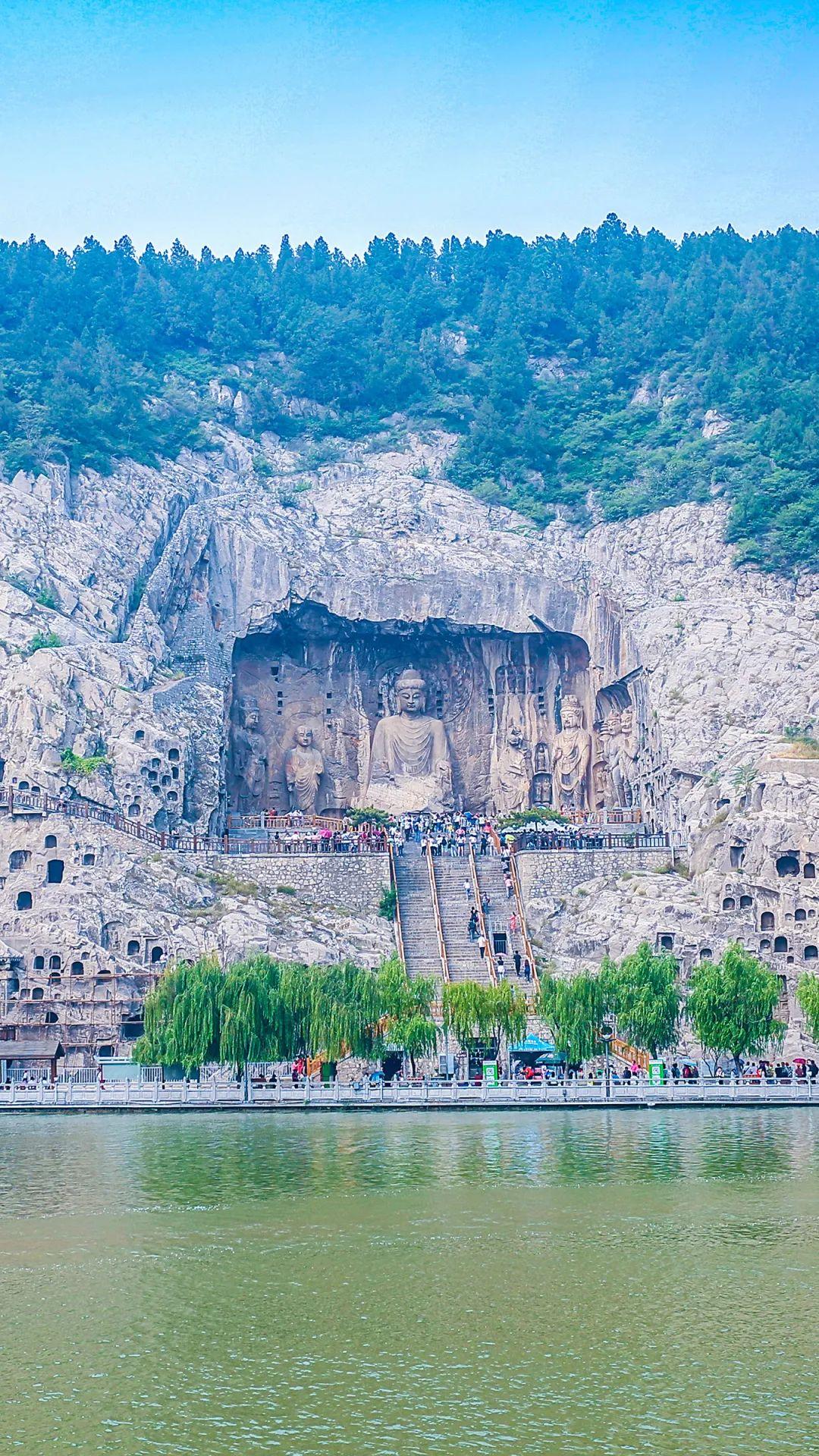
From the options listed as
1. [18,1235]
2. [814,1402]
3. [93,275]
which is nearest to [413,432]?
[93,275]

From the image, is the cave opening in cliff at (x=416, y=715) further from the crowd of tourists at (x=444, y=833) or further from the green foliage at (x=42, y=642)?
the green foliage at (x=42, y=642)

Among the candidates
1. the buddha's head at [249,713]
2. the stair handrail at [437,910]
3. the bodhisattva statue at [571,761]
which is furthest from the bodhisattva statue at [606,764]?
the buddha's head at [249,713]

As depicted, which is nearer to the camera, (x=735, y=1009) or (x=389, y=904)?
(x=735, y=1009)

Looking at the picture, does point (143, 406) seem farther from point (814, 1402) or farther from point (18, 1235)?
point (814, 1402)

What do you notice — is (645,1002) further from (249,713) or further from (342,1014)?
(249,713)

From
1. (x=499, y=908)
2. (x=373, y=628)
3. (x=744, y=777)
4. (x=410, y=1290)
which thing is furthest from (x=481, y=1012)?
(x=373, y=628)

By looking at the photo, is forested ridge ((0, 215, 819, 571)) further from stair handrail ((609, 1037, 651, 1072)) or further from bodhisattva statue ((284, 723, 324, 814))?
stair handrail ((609, 1037, 651, 1072))
